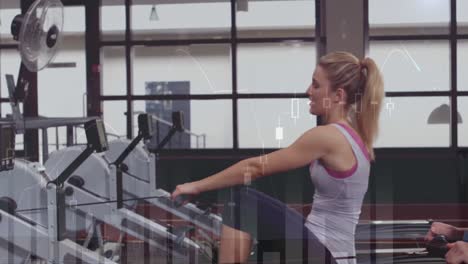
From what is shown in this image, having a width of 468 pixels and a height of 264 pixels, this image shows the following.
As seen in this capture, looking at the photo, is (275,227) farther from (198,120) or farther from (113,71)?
(113,71)

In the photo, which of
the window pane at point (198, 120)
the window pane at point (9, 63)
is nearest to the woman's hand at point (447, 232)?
the window pane at point (198, 120)

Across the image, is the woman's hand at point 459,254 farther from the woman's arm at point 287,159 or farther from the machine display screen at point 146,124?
the machine display screen at point 146,124

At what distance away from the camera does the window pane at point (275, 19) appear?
6.51 feet

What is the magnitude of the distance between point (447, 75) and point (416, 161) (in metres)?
0.33

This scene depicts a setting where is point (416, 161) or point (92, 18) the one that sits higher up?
point (92, 18)

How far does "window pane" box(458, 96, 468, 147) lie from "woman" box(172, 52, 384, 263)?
2.81 ft

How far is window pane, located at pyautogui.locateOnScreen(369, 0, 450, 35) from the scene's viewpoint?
2025 mm

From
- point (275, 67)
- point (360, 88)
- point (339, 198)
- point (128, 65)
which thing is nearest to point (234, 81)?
point (275, 67)

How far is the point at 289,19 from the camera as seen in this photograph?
2.03m

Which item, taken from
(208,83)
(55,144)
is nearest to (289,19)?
(208,83)

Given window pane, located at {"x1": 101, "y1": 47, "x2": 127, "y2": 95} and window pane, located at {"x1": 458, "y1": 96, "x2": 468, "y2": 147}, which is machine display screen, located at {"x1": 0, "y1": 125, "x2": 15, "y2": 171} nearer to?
window pane, located at {"x1": 101, "y1": 47, "x2": 127, "y2": 95}

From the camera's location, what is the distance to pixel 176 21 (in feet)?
6.95

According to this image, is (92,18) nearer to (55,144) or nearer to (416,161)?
(55,144)

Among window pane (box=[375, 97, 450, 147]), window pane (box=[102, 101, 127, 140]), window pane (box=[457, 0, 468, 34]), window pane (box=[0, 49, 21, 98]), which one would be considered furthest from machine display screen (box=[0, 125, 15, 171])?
window pane (box=[457, 0, 468, 34])
